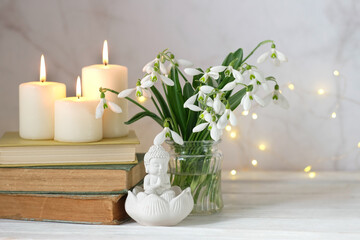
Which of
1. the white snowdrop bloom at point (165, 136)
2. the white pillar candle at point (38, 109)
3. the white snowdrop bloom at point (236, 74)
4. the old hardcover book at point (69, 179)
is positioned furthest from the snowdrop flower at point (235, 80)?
the white pillar candle at point (38, 109)

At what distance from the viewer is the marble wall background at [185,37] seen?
1300 mm

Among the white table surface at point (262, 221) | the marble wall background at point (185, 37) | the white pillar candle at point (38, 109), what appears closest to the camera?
the white table surface at point (262, 221)

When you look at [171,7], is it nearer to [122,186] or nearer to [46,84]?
[46,84]

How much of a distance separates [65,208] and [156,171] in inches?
7.1

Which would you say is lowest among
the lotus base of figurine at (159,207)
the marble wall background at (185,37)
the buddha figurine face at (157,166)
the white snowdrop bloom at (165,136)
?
the lotus base of figurine at (159,207)

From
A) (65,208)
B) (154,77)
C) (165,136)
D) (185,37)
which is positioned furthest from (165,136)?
(185,37)

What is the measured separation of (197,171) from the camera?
0.98 metres

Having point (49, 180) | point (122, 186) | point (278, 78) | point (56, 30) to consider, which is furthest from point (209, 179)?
point (56, 30)

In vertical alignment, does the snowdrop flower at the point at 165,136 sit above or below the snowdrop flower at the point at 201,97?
below

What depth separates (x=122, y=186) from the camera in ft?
3.03

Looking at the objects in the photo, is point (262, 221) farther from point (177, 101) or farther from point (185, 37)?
point (185, 37)

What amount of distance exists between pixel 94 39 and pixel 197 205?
0.54m

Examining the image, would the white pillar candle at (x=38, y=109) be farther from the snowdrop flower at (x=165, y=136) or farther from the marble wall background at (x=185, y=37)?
the marble wall background at (x=185, y=37)

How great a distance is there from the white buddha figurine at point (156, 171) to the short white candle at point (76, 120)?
118 millimetres
